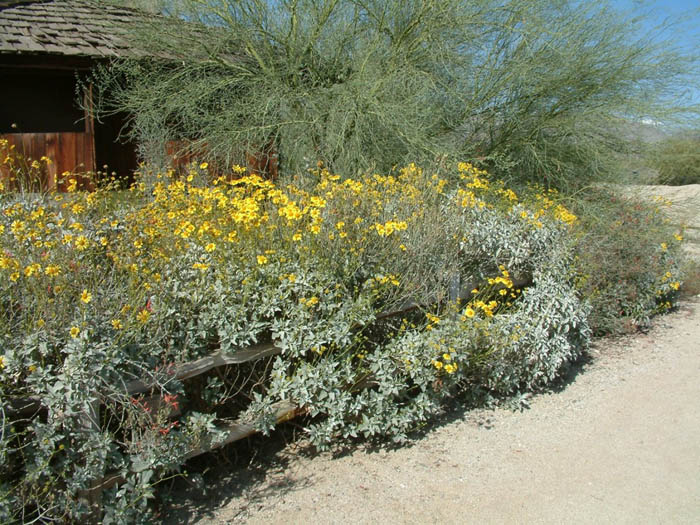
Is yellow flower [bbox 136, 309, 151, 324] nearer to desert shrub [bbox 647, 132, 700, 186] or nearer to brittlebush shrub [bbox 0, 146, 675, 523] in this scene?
brittlebush shrub [bbox 0, 146, 675, 523]

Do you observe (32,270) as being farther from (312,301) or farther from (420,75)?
(420,75)

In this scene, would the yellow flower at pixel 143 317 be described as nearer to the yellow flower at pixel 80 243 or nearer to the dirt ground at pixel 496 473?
the yellow flower at pixel 80 243

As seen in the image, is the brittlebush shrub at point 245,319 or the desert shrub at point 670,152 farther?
the desert shrub at point 670,152

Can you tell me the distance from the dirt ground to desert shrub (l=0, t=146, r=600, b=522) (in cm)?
22

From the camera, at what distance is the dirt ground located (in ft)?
10.2

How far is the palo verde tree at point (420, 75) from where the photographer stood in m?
7.70

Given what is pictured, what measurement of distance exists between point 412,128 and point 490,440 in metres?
4.07

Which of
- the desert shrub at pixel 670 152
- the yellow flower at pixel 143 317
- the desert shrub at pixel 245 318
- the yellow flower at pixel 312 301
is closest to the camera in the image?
the desert shrub at pixel 245 318

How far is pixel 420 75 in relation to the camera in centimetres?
756

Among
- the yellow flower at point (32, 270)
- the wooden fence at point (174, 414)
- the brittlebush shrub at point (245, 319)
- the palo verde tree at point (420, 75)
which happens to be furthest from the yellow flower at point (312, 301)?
the palo verde tree at point (420, 75)

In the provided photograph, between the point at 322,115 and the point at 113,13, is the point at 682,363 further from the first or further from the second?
the point at 113,13

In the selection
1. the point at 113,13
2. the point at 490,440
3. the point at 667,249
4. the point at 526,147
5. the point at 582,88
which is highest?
the point at 113,13

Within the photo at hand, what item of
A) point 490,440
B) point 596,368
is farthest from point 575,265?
point 490,440

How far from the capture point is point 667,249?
6902 millimetres
